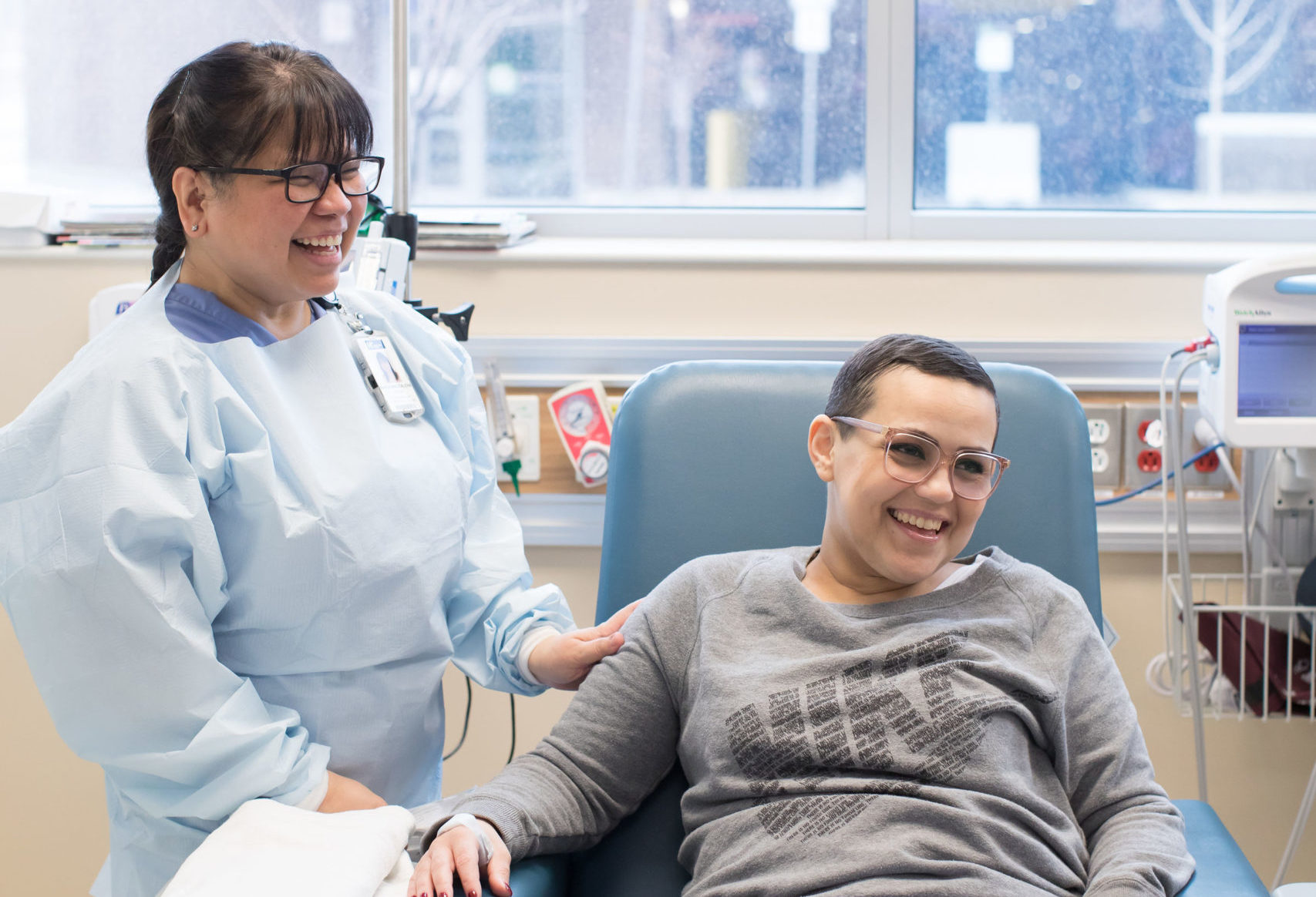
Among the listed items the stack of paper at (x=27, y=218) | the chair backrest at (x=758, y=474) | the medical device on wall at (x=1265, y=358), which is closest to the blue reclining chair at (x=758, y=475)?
the chair backrest at (x=758, y=474)

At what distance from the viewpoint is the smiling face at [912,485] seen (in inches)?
48.7

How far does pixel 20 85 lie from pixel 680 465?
1.57 metres

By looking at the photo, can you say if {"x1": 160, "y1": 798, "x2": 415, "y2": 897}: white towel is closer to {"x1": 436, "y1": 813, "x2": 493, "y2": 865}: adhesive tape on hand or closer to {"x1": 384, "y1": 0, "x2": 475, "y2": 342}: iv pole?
{"x1": 436, "y1": 813, "x2": 493, "y2": 865}: adhesive tape on hand

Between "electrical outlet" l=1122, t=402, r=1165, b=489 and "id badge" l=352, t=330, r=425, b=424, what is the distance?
1157mm

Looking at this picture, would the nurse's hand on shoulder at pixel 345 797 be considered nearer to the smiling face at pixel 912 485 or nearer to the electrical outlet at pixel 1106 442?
the smiling face at pixel 912 485

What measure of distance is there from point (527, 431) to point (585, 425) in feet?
0.35

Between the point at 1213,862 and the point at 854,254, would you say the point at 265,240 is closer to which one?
the point at 854,254

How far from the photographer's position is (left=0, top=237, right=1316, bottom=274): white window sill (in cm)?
191

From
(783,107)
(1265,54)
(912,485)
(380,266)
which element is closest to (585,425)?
(380,266)

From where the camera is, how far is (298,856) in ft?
3.55

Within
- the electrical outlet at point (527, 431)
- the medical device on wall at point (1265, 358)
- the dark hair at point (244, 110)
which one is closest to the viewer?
the dark hair at point (244, 110)

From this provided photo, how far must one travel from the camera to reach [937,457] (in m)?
1.24

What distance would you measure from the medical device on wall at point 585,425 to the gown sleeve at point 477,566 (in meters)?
0.42

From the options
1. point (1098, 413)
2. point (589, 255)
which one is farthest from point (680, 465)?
point (1098, 413)
